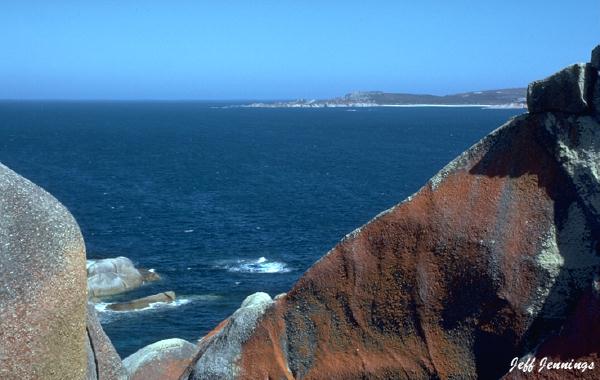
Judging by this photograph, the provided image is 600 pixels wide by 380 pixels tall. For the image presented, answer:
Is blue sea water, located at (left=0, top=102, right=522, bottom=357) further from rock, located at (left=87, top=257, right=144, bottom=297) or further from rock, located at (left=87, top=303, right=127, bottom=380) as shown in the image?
rock, located at (left=87, top=303, right=127, bottom=380)

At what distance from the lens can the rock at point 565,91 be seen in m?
12.1

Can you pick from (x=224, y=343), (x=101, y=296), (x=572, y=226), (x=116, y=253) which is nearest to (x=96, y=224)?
(x=116, y=253)

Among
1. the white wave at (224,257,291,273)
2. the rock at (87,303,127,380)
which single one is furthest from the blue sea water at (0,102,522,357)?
the rock at (87,303,127,380)

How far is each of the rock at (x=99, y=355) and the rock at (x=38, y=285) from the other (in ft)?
2.42

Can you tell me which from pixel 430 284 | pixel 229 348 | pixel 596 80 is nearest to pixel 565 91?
pixel 596 80

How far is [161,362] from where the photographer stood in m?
18.1

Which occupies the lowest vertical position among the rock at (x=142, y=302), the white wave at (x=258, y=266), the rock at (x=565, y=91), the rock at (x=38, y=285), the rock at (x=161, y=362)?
the rock at (x=142, y=302)

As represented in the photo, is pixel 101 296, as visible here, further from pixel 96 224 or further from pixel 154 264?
pixel 96 224

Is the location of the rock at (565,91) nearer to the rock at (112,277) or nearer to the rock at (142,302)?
the rock at (142,302)

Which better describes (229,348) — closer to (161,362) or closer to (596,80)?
(161,362)

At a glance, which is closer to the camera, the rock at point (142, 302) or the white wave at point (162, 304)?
the white wave at point (162, 304)
